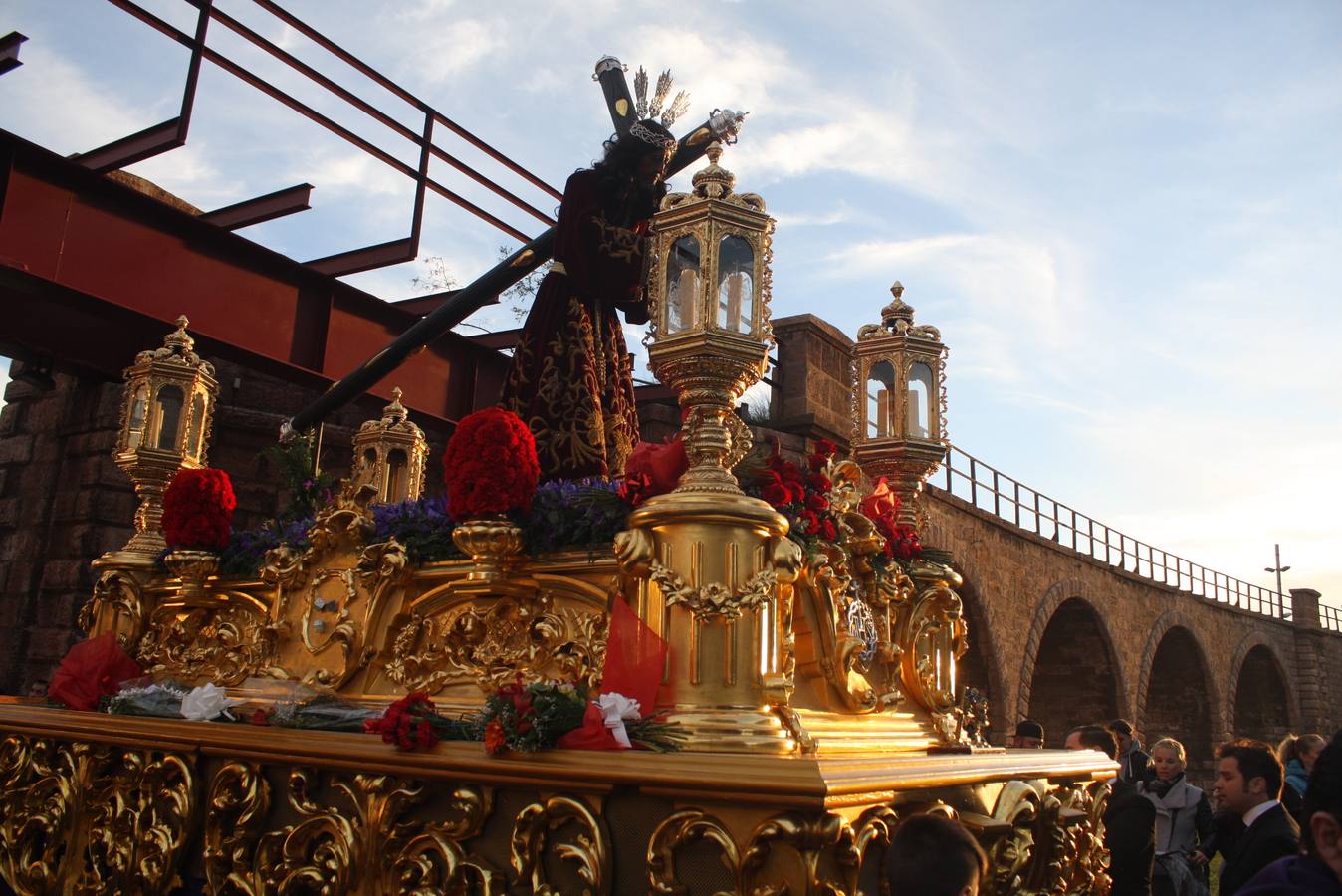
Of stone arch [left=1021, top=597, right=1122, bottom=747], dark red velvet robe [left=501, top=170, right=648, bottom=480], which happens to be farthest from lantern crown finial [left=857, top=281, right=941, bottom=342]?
stone arch [left=1021, top=597, right=1122, bottom=747]

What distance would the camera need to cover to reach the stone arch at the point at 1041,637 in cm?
1977

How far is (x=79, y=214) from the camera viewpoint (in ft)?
22.7

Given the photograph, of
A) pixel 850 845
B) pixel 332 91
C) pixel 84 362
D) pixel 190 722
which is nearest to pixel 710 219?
pixel 850 845

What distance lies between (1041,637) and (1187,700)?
40.2ft

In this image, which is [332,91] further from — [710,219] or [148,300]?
[710,219]

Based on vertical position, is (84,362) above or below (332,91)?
below

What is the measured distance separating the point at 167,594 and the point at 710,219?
13.4 feet

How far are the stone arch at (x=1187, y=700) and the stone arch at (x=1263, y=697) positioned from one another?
17.8ft

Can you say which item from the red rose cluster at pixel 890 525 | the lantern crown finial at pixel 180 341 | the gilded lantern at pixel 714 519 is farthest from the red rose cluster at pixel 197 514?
the red rose cluster at pixel 890 525

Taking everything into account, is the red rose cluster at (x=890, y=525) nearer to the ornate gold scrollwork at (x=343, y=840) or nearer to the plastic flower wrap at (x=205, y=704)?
the ornate gold scrollwork at (x=343, y=840)

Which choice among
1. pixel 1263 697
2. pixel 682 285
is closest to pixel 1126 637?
pixel 1263 697

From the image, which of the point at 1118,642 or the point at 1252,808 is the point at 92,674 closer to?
the point at 1252,808

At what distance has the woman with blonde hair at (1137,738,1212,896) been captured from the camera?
595cm

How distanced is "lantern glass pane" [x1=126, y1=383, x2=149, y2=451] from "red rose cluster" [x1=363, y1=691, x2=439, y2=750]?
340cm
